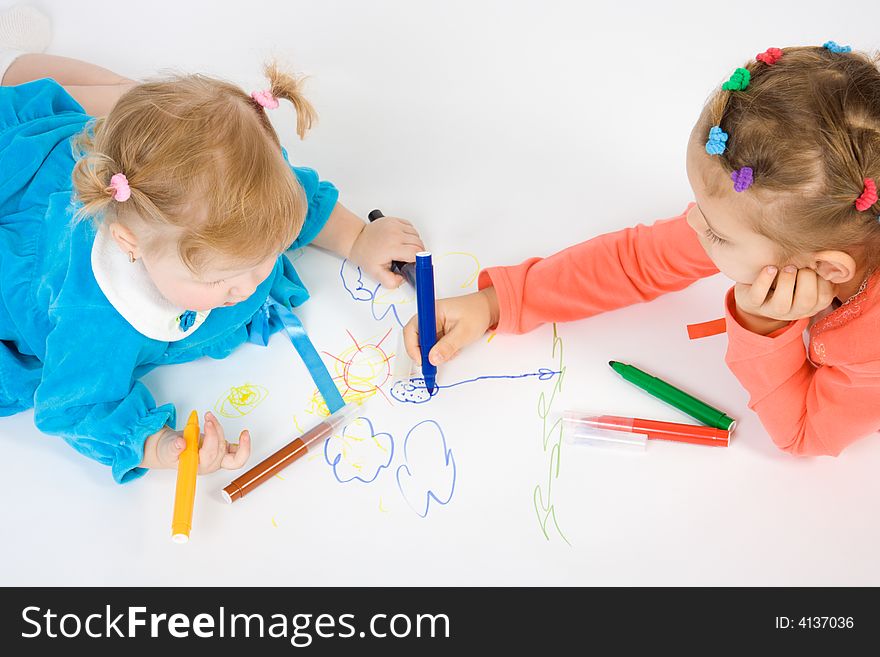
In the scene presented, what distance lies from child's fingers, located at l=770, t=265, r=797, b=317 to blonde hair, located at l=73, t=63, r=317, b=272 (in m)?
0.46

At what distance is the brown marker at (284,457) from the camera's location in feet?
3.09

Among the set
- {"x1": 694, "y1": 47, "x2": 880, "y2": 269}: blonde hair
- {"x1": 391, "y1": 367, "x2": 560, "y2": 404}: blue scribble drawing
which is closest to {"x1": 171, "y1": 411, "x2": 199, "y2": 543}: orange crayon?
{"x1": 391, "y1": 367, "x2": 560, "y2": 404}: blue scribble drawing

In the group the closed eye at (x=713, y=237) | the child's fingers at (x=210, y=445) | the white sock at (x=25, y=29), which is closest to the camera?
the closed eye at (x=713, y=237)

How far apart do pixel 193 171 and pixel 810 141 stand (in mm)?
524

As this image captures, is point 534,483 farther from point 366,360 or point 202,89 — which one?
point 202,89

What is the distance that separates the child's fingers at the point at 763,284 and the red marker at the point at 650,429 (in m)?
0.18

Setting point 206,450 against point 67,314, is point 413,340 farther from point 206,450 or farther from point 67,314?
point 67,314

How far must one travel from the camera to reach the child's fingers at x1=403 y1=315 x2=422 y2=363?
1041 millimetres

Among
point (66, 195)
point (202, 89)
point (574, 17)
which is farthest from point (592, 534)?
point (574, 17)

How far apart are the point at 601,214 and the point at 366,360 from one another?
0.39 metres

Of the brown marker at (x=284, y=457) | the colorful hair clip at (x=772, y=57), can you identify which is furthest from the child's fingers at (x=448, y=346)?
the colorful hair clip at (x=772, y=57)

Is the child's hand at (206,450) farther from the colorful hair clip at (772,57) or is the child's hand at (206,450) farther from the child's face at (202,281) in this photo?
the colorful hair clip at (772,57)

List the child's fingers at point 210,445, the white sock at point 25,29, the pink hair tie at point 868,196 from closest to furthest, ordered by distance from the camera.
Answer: the pink hair tie at point 868,196
the child's fingers at point 210,445
the white sock at point 25,29

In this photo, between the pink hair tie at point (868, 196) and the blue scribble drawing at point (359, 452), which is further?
the blue scribble drawing at point (359, 452)
